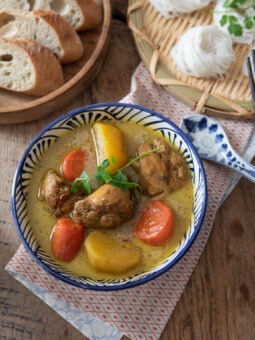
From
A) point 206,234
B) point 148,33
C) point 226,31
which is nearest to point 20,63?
point 148,33

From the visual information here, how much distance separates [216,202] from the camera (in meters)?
2.06

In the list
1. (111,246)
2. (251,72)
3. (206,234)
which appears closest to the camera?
(111,246)

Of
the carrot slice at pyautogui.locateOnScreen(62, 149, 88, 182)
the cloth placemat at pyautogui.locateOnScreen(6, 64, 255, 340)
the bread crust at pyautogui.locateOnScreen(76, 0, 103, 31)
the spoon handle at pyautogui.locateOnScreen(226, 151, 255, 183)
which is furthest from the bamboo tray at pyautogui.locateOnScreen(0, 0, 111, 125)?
the spoon handle at pyautogui.locateOnScreen(226, 151, 255, 183)

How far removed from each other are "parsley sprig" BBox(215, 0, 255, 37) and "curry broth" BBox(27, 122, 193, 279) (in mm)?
703

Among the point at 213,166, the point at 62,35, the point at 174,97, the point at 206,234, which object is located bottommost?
the point at 206,234

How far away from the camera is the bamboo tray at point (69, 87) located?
2.15m

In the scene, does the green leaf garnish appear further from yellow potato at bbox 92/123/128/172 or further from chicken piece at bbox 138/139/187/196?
chicken piece at bbox 138/139/187/196

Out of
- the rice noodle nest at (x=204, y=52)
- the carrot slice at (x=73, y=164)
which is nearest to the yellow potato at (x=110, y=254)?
the carrot slice at (x=73, y=164)

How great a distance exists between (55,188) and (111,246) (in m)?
0.31

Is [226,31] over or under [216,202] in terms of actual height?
over

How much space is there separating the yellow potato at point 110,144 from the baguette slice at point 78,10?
67 cm

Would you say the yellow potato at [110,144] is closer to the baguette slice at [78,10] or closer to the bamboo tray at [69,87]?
the bamboo tray at [69,87]

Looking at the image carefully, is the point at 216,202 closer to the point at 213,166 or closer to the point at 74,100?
the point at 213,166

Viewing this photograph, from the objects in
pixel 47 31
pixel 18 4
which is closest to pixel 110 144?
pixel 47 31
